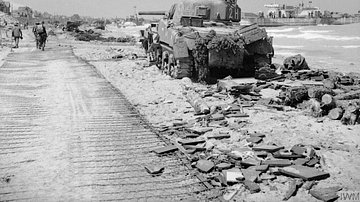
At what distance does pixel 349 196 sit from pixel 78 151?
12.3 ft

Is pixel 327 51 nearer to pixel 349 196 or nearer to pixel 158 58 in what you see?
pixel 158 58

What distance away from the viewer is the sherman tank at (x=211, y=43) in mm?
11445

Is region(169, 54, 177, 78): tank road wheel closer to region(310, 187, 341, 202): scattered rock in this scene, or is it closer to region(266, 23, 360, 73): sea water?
region(266, 23, 360, 73): sea water

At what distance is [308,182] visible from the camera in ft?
15.6

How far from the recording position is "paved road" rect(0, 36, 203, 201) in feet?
14.8

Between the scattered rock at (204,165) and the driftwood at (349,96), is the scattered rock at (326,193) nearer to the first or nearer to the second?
the scattered rock at (204,165)

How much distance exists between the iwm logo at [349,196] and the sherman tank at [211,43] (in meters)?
7.37

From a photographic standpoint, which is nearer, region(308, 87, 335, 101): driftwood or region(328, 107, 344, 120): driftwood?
region(328, 107, 344, 120): driftwood

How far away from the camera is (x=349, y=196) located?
14.3 ft

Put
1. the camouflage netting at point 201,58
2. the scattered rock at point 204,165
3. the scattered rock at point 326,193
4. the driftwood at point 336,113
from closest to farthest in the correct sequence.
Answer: the scattered rock at point 326,193
the scattered rock at point 204,165
the driftwood at point 336,113
the camouflage netting at point 201,58

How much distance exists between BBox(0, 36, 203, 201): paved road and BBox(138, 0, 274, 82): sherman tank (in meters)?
2.85

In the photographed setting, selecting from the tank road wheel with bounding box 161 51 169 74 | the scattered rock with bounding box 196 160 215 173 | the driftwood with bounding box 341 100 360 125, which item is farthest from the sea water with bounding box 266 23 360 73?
the scattered rock with bounding box 196 160 215 173

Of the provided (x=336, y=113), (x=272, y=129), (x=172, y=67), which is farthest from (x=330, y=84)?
(x=172, y=67)

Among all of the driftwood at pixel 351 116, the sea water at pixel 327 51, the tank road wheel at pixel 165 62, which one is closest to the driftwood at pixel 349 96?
the driftwood at pixel 351 116
